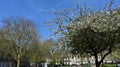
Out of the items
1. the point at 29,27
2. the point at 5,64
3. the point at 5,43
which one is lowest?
the point at 5,64

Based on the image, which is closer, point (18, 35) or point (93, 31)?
point (93, 31)

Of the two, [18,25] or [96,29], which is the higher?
[18,25]

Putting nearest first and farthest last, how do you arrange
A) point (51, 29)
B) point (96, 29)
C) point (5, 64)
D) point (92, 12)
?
point (96, 29) → point (92, 12) → point (51, 29) → point (5, 64)

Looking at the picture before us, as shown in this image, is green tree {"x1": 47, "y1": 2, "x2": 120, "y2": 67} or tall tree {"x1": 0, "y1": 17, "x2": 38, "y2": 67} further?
tall tree {"x1": 0, "y1": 17, "x2": 38, "y2": 67}

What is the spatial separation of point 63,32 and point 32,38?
110ft

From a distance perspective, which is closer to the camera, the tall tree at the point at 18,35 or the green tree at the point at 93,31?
the green tree at the point at 93,31

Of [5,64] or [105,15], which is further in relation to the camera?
[5,64]

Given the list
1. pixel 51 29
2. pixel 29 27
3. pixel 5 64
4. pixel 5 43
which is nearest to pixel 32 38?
pixel 29 27

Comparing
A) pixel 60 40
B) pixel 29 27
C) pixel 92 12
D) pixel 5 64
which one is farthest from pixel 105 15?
pixel 5 64

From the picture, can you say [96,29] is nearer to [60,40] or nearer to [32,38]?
[60,40]

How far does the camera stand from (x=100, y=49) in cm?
1402

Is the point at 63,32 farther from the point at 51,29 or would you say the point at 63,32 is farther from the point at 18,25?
the point at 18,25

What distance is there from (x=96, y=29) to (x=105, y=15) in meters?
1.12

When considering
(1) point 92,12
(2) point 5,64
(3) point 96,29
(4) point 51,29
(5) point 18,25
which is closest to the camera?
(3) point 96,29
